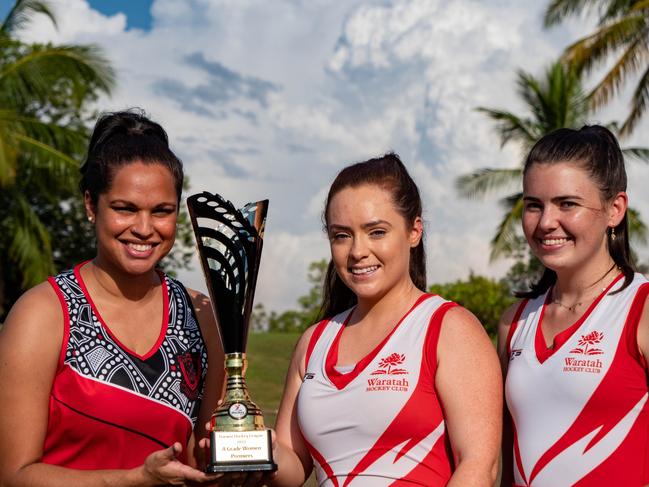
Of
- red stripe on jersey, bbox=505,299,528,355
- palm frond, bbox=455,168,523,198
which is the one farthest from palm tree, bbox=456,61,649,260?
red stripe on jersey, bbox=505,299,528,355

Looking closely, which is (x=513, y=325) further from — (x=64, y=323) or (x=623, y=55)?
(x=623, y=55)

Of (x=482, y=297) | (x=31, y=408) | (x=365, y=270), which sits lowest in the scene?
(x=31, y=408)

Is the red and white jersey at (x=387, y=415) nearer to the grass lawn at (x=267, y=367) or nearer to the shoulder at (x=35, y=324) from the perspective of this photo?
the shoulder at (x=35, y=324)

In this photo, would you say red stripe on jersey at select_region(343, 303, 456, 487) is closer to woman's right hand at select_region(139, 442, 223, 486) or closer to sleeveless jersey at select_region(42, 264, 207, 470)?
woman's right hand at select_region(139, 442, 223, 486)

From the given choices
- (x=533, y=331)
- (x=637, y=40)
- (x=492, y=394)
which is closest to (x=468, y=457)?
(x=492, y=394)

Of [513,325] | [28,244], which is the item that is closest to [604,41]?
[28,244]

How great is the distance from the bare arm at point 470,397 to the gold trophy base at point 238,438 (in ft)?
2.35

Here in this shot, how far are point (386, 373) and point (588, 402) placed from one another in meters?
0.72

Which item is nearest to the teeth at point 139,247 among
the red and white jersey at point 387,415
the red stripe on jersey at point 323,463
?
the red and white jersey at point 387,415

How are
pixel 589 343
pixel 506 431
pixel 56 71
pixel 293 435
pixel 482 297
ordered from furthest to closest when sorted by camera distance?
pixel 482 297 → pixel 56 71 → pixel 293 435 → pixel 506 431 → pixel 589 343

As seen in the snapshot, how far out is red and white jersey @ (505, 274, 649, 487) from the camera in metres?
3.42

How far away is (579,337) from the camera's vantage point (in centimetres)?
358

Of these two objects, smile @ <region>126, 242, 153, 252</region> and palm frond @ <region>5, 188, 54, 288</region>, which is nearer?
smile @ <region>126, 242, 153, 252</region>

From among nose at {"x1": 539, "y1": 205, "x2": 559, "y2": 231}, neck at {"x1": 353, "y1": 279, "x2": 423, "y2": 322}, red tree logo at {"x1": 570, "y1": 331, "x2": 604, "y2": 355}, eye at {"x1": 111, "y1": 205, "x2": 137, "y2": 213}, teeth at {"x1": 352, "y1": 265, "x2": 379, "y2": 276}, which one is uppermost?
eye at {"x1": 111, "y1": 205, "x2": 137, "y2": 213}
